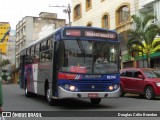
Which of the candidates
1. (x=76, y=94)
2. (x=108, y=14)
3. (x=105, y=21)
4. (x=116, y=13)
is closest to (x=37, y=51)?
(x=76, y=94)

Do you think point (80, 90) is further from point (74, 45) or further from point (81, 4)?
point (81, 4)

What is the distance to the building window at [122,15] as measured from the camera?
35.6 meters

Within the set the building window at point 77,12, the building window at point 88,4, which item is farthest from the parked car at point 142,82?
the building window at point 77,12

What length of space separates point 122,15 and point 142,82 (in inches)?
678

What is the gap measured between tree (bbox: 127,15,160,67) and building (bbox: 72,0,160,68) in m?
3.44

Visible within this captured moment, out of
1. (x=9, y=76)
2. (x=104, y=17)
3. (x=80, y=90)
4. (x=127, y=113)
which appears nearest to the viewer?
(x=127, y=113)

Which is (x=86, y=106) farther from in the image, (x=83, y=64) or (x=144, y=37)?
(x=144, y=37)

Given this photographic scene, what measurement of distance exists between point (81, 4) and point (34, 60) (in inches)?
1142

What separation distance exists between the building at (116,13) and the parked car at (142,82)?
8.97m

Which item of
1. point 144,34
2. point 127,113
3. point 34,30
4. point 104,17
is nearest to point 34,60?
point 127,113

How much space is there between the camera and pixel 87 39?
50.9 ft

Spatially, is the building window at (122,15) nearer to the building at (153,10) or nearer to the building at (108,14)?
the building at (108,14)

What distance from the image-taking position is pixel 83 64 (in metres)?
15.1

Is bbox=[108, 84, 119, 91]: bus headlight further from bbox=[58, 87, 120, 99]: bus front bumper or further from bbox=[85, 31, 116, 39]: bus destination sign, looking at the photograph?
bbox=[85, 31, 116, 39]: bus destination sign
